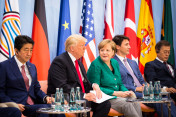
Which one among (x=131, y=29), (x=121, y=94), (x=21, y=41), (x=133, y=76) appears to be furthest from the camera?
(x=131, y=29)

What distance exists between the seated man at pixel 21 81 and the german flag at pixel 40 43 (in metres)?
1.07

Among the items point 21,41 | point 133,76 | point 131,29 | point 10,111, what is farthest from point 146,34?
point 10,111

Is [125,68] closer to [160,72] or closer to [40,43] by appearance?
[160,72]

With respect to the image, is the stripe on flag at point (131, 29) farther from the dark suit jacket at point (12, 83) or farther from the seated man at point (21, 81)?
the dark suit jacket at point (12, 83)

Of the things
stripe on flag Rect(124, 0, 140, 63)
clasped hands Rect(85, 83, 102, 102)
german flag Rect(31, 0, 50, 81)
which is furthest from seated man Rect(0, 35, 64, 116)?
stripe on flag Rect(124, 0, 140, 63)

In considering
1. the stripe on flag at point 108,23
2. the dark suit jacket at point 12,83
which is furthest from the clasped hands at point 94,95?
the stripe on flag at point 108,23

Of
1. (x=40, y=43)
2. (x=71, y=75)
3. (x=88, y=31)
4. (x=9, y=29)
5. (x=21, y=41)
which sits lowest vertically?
(x=71, y=75)

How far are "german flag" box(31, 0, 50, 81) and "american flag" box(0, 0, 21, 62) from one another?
0.47 m

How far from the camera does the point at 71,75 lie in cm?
356

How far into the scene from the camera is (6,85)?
128 inches

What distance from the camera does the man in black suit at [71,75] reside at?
3.46m

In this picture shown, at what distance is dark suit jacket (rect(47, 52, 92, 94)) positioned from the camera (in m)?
3.42

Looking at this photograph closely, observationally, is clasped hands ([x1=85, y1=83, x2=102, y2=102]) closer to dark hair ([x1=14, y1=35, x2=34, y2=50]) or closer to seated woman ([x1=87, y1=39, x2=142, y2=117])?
seated woman ([x1=87, y1=39, x2=142, y2=117])

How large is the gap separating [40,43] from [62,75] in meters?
1.36
